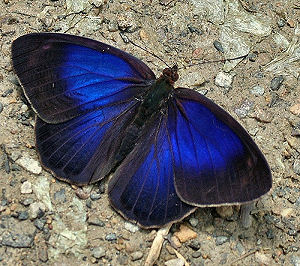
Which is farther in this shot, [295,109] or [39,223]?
[295,109]

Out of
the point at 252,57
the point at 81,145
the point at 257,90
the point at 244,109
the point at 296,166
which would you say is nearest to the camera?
the point at 81,145

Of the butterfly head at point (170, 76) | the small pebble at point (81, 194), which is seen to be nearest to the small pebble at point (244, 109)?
the butterfly head at point (170, 76)

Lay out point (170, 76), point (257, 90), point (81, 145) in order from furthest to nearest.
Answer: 1. point (257, 90)
2. point (170, 76)
3. point (81, 145)

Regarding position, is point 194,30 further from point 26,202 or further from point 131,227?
point 26,202

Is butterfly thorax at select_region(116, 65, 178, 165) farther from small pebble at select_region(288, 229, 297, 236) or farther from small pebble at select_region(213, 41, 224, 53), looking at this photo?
small pebble at select_region(288, 229, 297, 236)

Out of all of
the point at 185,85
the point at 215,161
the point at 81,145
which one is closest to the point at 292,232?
the point at 215,161

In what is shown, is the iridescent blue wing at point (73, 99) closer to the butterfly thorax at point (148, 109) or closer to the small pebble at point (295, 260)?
the butterfly thorax at point (148, 109)
